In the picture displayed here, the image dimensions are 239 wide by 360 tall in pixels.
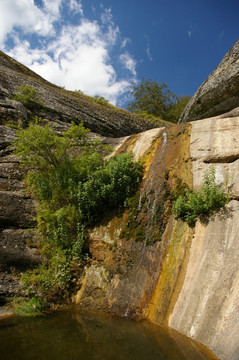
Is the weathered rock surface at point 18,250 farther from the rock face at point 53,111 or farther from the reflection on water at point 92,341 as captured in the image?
the rock face at point 53,111

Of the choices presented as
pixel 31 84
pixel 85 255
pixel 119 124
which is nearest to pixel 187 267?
pixel 85 255

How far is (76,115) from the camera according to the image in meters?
16.3

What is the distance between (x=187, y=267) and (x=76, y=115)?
13.2 meters

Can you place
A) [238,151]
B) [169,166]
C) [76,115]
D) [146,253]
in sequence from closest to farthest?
[146,253]
[238,151]
[169,166]
[76,115]

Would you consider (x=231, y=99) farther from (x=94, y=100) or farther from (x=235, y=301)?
(x=94, y=100)

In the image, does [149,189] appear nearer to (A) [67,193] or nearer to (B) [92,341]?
(A) [67,193]

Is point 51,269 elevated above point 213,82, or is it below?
below

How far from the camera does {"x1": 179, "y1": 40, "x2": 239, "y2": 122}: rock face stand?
9.84m

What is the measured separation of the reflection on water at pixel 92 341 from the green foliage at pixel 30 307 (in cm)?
51

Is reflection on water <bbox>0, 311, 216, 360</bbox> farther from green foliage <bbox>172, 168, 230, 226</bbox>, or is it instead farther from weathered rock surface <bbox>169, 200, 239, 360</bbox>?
green foliage <bbox>172, 168, 230, 226</bbox>

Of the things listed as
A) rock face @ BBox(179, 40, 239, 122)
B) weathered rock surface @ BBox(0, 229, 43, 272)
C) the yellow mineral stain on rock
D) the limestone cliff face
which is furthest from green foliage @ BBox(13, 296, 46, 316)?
rock face @ BBox(179, 40, 239, 122)

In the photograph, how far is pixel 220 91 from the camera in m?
10.6

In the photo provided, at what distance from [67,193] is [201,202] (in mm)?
4981

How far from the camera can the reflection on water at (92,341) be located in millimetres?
3949
